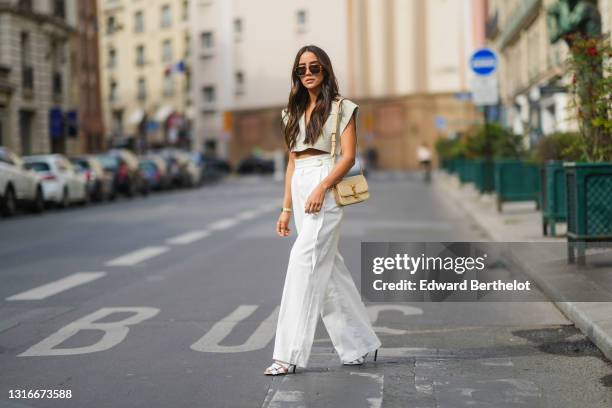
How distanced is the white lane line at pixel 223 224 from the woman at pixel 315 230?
42.2ft

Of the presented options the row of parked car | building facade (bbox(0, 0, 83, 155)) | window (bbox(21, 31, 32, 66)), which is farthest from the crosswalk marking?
window (bbox(21, 31, 32, 66))

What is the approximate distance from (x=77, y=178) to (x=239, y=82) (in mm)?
46190

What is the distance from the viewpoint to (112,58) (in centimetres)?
8825

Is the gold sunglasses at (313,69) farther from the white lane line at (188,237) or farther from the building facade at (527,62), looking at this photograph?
the building facade at (527,62)

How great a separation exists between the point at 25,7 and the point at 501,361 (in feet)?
137

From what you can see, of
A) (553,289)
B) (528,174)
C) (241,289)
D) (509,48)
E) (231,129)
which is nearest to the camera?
(553,289)

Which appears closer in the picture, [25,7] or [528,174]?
[528,174]

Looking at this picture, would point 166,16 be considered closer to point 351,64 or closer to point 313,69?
point 351,64

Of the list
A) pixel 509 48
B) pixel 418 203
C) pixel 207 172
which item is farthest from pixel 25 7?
pixel 418 203

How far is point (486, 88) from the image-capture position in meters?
23.9

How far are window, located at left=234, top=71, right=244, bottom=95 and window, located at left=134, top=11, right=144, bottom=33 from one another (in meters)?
11.3

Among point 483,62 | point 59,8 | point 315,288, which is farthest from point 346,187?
point 59,8

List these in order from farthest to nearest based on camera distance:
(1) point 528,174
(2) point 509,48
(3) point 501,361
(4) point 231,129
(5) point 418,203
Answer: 1. (4) point 231,129
2. (2) point 509,48
3. (5) point 418,203
4. (1) point 528,174
5. (3) point 501,361

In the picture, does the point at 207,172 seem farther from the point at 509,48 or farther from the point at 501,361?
the point at 501,361
